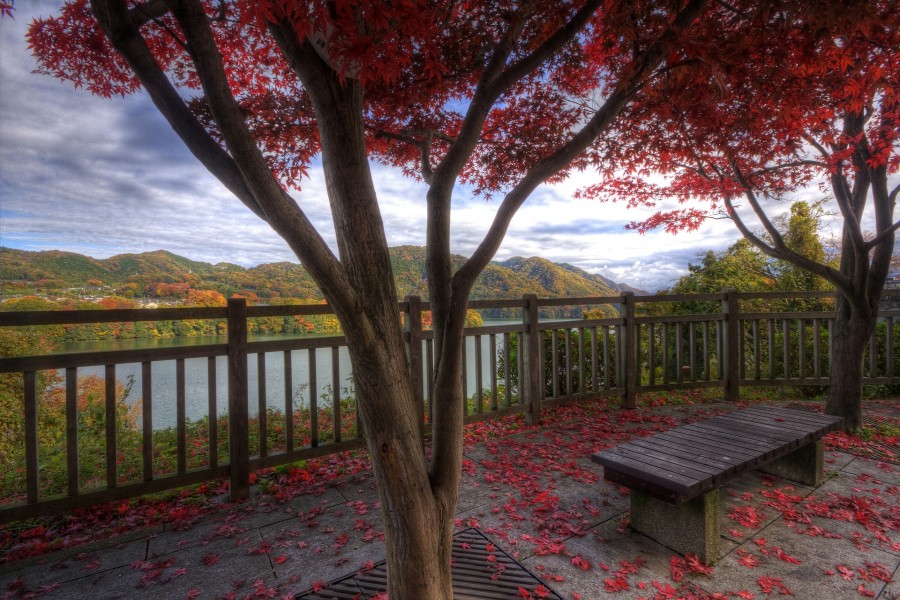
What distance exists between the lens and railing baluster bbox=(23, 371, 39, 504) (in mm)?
2053

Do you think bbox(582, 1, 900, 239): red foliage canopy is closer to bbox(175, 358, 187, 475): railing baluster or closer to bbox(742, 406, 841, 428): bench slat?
bbox(742, 406, 841, 428): bench slat

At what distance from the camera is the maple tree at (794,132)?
6.82 ft

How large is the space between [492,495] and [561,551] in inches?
28.3

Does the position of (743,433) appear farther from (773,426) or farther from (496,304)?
(496,304)

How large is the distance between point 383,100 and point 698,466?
281 cm

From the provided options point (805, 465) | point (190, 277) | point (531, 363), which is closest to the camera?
point (805, 465)

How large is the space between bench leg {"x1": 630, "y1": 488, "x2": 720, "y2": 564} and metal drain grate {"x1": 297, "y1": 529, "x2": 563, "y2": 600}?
0.78 meters

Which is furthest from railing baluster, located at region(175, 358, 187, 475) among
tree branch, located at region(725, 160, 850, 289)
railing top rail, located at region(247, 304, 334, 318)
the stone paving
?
tree branch, located at region(725, 160, 850, 289)

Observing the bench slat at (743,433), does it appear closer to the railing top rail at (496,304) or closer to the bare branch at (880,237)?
the railing top rail at (496,304)

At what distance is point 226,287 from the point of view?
28.2 feet

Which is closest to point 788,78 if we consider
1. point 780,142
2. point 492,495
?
point 780,142

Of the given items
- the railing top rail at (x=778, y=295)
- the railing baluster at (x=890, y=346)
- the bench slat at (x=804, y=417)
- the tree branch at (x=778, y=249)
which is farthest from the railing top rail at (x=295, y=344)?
the railing baluster at (x=890, y=346)

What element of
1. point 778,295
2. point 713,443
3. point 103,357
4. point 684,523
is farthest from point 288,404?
point 778,295

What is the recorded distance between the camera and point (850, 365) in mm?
3691
